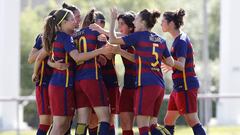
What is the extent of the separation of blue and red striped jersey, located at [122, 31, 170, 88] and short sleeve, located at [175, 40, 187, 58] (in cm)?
61

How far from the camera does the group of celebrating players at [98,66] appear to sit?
11195mm

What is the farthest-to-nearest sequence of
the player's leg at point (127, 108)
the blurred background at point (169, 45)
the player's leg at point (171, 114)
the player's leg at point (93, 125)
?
the blurred background at point (169, 45) < the player's leg at point (171, 114) < the player's leg at point (93, 125) < the player's leg at point (127, 108)

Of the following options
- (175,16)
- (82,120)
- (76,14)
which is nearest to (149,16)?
(175,16)

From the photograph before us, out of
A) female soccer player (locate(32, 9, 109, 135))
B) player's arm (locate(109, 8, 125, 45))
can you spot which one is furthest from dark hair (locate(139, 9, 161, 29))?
female soccer player (locate(32, 9, 109, 135))

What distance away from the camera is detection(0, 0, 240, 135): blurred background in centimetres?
1935

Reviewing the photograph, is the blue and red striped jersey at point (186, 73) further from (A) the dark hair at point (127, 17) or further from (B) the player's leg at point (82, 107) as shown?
(B) the player's leg at point (82, 107)

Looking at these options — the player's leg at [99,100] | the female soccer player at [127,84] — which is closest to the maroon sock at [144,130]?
the player's leg at [99,100]

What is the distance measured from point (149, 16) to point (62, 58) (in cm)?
127

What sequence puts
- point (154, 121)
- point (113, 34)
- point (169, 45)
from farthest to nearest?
point (169, 45)
point (154, 121)
point (113, 34)

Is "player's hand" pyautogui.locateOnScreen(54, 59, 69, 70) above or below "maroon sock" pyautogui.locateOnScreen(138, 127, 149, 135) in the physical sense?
above

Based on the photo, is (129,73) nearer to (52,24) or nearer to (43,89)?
(43,89)

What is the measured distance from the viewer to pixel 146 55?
442 inches

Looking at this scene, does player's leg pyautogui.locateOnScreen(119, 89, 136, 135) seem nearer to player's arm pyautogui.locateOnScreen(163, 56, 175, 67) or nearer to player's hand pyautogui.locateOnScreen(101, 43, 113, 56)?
player's arm pyautogui.locateOnScreen(163, 56, 175, 67)

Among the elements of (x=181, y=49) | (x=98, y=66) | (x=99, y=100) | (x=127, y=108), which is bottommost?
Answer: (x=127, y=108)
